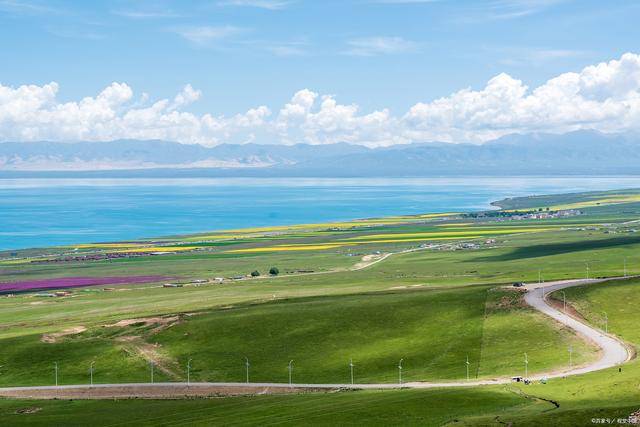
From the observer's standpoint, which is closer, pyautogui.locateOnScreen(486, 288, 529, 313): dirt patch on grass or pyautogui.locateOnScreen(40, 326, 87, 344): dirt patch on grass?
pyautogui.locateOnScreen(486, 288, 529, 313): dirt patch on grass

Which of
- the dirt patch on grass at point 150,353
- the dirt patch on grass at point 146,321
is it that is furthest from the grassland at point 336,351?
the dirt patch on grass at point 146,321

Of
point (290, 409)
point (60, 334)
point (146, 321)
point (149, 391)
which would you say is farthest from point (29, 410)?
point (146, 321)

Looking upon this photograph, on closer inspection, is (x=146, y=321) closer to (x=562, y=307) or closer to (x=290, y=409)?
(x=290, y=409)

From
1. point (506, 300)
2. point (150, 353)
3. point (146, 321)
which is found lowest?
point (150, 353)

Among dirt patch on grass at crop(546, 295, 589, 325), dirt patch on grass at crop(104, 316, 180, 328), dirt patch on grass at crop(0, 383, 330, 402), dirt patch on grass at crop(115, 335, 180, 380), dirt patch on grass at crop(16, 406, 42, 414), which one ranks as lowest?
dirt patch on grass at crop(0, 383, 330, 402)

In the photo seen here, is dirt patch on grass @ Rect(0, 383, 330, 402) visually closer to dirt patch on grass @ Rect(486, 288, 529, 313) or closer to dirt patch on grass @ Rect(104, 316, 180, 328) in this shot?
dirt patch on grass @ Rect(104, 316, 180, 328)

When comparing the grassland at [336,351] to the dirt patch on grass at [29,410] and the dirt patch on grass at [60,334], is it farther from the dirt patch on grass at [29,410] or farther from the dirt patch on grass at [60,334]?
the dirt patch on grass at [29,410]

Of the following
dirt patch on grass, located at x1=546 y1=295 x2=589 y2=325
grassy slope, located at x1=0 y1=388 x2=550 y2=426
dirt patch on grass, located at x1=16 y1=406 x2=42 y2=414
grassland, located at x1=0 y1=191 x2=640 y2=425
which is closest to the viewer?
grassy slope, located at x1=0 y1=388 x2=550 y2=426

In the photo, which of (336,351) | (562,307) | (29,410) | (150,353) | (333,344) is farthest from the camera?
(562,307)

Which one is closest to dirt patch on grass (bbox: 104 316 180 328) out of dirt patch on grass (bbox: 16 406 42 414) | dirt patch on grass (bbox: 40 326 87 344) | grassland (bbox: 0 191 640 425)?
grassland (bbox: 0 191 640 425)
